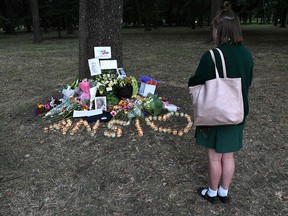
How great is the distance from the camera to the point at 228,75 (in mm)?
1957

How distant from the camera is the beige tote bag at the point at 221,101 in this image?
196 centimetres

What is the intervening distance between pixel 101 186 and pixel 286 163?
201cm

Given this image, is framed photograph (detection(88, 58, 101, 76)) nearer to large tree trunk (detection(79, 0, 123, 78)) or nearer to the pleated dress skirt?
large tree trunk (detection(79, 0, 123, 78))

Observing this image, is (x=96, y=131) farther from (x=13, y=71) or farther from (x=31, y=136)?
(x=13, y=71)

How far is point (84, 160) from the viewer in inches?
126

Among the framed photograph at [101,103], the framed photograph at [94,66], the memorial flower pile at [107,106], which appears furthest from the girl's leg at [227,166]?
the framed photograph at [94,66]

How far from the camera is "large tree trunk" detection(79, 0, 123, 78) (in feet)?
14.3

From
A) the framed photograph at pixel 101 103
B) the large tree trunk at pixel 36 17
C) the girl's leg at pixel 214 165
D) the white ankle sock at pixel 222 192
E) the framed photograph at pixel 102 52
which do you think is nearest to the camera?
the girl's leg at pixel 214 165

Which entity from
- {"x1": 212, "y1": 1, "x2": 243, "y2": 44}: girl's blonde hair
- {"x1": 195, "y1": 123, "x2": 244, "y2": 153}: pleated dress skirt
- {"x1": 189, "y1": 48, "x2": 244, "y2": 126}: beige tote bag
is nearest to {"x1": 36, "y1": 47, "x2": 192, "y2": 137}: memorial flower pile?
{"x1": 195, "y1": 123, "x2": 244, "y2": 153}: pleated dress skirt

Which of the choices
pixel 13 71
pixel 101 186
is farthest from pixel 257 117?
pixel 13 71

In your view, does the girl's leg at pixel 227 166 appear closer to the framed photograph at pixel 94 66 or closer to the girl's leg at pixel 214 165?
the girl's leg at pixel 214 165

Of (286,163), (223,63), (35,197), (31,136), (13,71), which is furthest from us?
(13,71)

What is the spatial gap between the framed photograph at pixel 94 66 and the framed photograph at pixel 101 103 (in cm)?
47

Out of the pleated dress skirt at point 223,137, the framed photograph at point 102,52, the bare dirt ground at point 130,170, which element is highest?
the framed photograph at point 102,52
